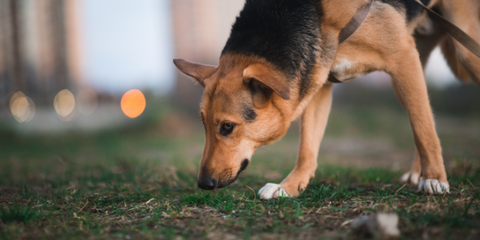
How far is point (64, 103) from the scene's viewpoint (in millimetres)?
12000

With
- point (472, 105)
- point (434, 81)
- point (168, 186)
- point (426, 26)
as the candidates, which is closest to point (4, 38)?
point (168, 186)

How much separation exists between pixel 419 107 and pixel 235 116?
1.64 m

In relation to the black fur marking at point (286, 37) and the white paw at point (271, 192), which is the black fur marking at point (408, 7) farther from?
the white paw at point (271, 192)

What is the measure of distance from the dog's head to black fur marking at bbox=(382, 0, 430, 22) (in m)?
1.29

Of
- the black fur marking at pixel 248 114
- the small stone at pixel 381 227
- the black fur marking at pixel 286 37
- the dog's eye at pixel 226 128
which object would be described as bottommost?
the small stone at pixel 381 227

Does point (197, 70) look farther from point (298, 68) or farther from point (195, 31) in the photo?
point (195, 31)

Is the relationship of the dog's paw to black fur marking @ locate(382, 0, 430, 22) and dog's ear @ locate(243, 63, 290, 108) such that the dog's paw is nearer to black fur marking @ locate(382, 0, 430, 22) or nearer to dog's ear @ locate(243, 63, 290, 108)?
black fur marking @ locate(382, 0, 430, 22)

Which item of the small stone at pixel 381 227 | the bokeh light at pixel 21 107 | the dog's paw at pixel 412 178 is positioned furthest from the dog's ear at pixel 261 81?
the bokeh light at pixel 21 107

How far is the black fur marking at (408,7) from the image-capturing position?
9.87ft

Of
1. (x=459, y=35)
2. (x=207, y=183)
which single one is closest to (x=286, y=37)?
(x=207, y=183)

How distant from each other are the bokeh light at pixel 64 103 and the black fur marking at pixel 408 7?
11.4m

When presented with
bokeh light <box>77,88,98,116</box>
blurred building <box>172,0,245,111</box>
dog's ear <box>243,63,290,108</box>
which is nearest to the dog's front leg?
dog's ear <box>243,63,290,108</box>

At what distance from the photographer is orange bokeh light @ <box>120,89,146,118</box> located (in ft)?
40.8

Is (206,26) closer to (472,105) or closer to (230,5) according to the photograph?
(230,5)
